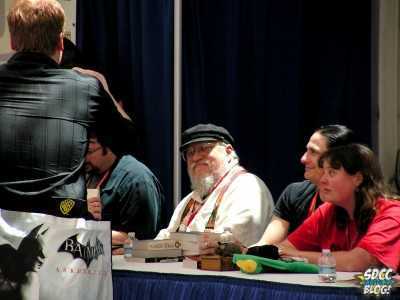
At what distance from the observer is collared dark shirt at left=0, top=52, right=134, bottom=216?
2.13 m

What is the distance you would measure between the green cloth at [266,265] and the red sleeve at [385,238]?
0.24 m

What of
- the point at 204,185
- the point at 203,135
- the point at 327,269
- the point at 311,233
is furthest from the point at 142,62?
the point at 327,269

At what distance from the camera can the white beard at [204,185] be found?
153 inches

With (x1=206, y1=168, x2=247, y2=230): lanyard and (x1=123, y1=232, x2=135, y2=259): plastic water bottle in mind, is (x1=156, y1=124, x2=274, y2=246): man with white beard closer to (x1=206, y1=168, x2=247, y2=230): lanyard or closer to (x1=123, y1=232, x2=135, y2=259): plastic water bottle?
(x1=206, y1=168, x2=247, y2=230): lanyard

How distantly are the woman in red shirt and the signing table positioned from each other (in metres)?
0.15

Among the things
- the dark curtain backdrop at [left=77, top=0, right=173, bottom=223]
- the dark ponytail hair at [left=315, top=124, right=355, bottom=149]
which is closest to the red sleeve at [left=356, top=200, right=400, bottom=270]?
the dark ponytail hair at [left=315, top=124, right=355, bottom=149]

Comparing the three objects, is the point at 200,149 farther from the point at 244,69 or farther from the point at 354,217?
the point at 354,217

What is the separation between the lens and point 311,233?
331 centimetres

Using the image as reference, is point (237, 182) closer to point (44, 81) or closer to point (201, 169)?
point (201, 169)

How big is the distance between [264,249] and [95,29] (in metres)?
2.43

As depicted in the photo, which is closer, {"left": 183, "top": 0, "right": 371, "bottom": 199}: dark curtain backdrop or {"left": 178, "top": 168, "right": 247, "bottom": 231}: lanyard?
{"left": 178, "top": 168, "right": 247, "bottom": 231}: lanyard

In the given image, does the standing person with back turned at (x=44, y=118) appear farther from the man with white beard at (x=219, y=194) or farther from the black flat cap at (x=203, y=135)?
the black flat cap at (x=203, y=135)

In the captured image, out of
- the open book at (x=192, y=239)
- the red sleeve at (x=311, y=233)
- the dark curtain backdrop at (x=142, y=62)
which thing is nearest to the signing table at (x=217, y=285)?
the open book at (x=192, y=239)

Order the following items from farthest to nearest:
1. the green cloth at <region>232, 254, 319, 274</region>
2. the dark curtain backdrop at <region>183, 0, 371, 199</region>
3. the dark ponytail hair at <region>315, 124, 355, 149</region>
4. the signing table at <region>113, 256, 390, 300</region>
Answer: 1. the dark curtain backdrop at <region>183, 0, 371, 199</region>
2. the dark ponytail hair at <region>315, 124, 355, 149</region>
3. the green cloth at <region>232, 254, 319, 274</region>
4. the signing table at <region>113, 256, 390, 300</region>
